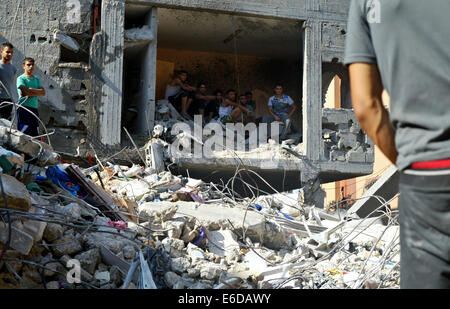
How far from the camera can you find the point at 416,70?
1719 mm

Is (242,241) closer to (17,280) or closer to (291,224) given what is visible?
(291,224)

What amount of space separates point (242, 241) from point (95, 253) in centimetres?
216

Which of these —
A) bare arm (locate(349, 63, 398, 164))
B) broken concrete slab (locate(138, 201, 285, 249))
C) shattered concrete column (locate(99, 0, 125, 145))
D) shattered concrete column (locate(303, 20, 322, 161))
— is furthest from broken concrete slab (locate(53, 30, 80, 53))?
bare arm (locate(349, 63, 398, 164))

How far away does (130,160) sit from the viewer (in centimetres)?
966

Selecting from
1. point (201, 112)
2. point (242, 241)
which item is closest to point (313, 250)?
point (242, 241)

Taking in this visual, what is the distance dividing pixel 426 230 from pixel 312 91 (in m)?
9.29

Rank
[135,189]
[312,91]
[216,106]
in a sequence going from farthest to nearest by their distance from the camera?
[216,106], [312,91], [135,189]

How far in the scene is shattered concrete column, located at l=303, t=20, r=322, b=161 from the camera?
10.6 m

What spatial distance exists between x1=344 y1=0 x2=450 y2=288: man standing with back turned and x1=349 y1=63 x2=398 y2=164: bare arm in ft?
0.13

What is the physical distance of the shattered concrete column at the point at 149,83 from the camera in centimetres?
1001

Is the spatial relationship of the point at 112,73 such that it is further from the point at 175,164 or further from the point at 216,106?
the point at 216,106

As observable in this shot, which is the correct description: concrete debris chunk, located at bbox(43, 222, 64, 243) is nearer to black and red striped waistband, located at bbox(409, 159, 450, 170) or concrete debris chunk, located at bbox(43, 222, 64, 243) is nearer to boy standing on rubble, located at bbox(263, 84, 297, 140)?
black and red striped waistband, located at bbox(409, 159, 450, 170)

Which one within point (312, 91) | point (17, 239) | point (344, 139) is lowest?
point (17, 239)

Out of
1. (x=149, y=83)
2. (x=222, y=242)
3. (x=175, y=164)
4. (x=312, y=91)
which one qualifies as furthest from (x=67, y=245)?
(x=312, y=91)
